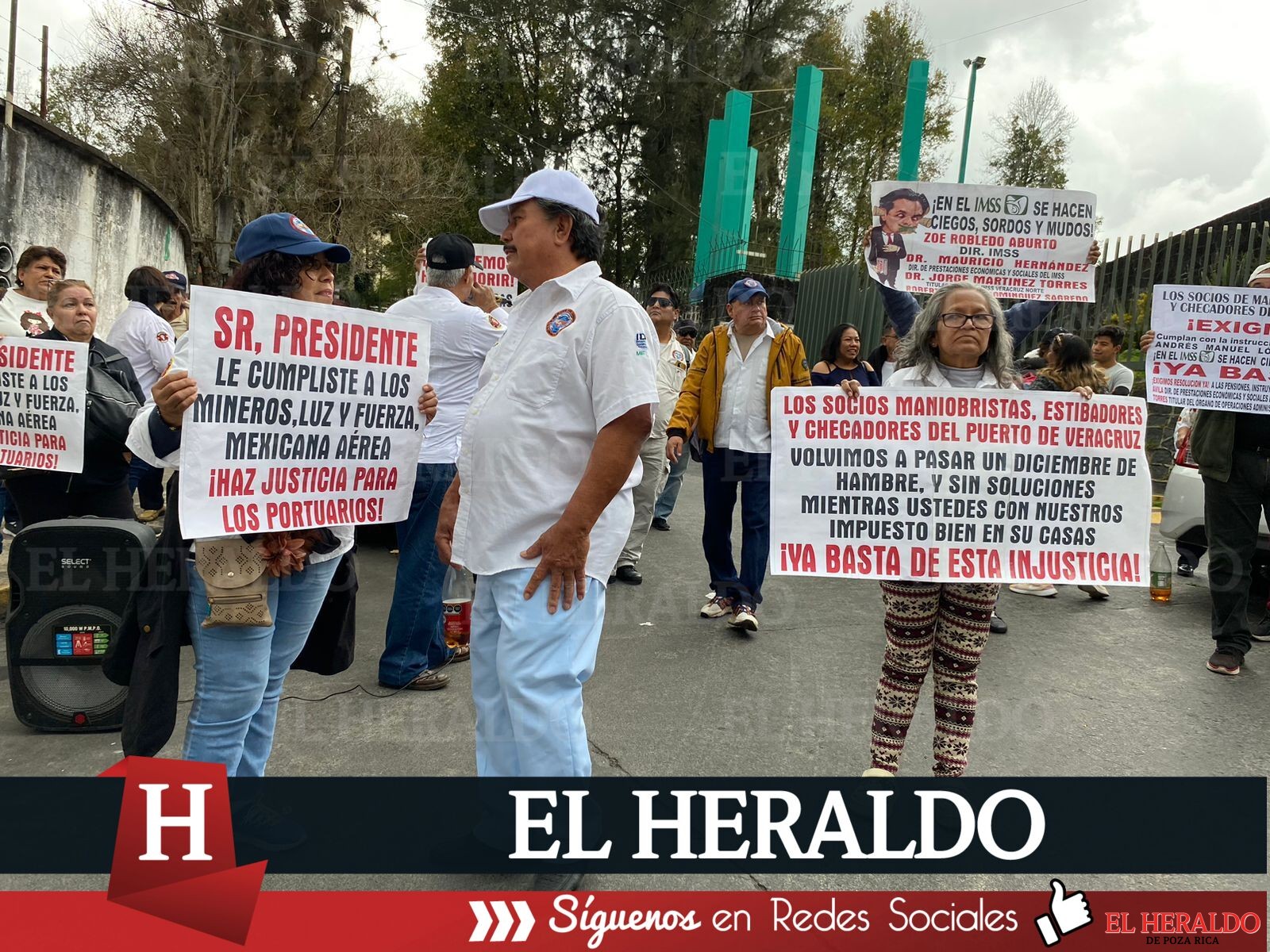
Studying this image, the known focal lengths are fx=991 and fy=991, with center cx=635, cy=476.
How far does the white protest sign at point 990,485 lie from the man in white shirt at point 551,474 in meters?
1.01

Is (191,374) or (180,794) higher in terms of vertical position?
(191,374)

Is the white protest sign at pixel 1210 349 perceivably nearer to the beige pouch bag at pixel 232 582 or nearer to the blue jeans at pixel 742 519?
the blue jeans at pixel 742 519

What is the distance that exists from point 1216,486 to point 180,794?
5204mm

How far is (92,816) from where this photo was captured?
3180 mm

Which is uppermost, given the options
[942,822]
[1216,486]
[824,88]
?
[824,88]

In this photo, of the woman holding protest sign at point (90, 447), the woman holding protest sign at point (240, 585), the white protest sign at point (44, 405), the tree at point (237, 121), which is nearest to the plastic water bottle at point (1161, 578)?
the woman holding protest sign at point (240, 585)

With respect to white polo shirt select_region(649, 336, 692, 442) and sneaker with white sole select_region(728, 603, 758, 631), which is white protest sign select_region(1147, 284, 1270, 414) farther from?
white polo shirt select_region(649, 336, 692, 442)

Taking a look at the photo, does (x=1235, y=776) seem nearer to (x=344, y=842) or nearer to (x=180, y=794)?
(x=344, y=842)

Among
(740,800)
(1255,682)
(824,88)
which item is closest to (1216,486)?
(1255,682)

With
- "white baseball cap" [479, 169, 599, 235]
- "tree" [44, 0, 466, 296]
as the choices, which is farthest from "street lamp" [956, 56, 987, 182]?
"white baseball cap" [479, 169, 599, 235]

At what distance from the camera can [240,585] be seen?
2.63 m

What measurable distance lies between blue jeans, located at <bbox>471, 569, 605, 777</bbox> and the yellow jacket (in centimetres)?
311

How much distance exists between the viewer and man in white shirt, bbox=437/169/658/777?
8.68 feet

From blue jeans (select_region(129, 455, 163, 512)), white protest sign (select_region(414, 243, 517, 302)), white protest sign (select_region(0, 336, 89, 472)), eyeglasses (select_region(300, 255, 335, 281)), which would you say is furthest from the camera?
white protest sign (select_region(414, 243, 517, 302))
